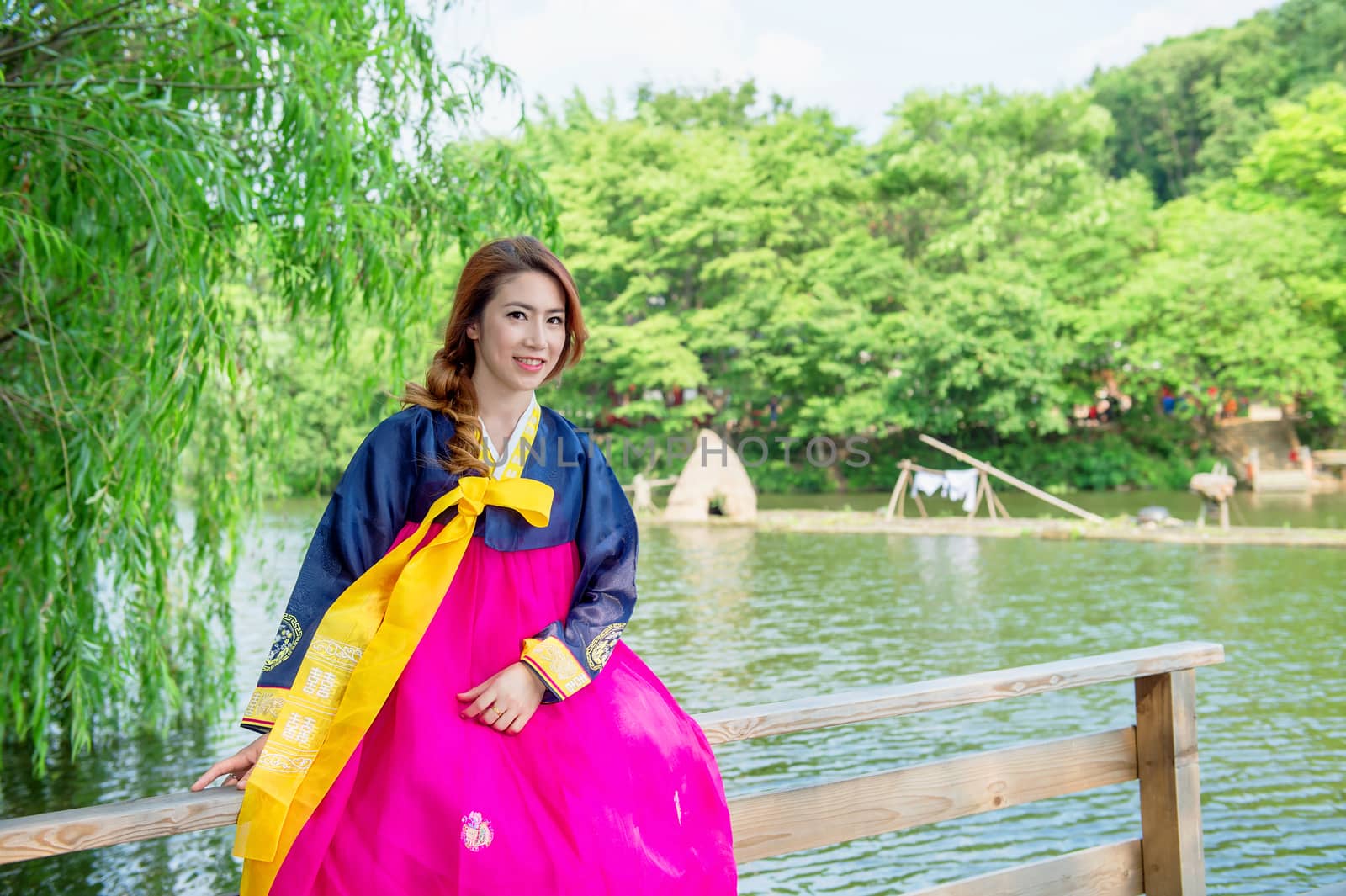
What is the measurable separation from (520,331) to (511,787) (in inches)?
23.1

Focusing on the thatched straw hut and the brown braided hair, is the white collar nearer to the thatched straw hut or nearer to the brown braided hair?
the brown braided hair

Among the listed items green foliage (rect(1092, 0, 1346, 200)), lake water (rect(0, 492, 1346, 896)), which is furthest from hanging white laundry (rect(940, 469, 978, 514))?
green foliage (rect(1092, 0, 1346, 200))

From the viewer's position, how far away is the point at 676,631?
25.0 feet

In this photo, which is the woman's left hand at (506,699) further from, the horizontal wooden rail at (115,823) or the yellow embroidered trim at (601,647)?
the horizontal wooden rail at (115,823)

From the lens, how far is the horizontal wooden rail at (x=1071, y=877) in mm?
1980

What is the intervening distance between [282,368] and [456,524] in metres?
4.47

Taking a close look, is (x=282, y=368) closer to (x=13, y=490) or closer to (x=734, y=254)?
(x=13, y=490)

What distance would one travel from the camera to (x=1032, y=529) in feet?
39.5

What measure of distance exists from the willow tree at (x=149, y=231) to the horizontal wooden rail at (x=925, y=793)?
204cm

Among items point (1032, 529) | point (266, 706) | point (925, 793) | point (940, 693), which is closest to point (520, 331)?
point (266, 706)

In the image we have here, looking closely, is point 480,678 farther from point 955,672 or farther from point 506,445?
point 955,672

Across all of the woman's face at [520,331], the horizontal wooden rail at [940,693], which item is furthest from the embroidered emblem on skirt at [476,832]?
the woman's face at [520,331]

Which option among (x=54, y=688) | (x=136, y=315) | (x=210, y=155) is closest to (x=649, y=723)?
(x=210, y=155)

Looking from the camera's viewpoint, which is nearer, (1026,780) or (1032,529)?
(1026,780)
